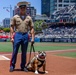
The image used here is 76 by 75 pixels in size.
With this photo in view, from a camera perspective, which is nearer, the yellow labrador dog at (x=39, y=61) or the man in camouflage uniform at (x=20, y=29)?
the yellow labrador dog at (x=39, y=61)

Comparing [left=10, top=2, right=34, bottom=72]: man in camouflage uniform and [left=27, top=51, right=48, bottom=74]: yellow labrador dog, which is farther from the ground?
[left=10, top=2, right=34, bottom=72]: man in camouflage uniform

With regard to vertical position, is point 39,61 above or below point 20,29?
below

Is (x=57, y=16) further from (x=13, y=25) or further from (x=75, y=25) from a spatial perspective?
(x=13, y=25)

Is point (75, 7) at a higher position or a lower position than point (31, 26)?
higher

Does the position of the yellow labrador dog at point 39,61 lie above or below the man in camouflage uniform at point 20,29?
below

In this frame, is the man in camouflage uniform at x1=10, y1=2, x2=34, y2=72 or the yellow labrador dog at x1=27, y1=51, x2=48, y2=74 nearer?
the yellow labrador dog at x1=27, y1=51, x2=48, y2=74

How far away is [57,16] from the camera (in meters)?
105

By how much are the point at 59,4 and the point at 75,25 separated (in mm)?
51926

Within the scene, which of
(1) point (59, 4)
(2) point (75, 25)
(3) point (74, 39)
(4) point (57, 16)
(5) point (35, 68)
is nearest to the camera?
(5) point (35, 68)

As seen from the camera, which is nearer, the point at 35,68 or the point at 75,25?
the point at 35,68

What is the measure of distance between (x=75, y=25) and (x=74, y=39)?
29.0 meters

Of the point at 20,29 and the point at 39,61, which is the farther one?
the point at 20,29

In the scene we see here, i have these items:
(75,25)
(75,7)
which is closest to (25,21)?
(75,25)

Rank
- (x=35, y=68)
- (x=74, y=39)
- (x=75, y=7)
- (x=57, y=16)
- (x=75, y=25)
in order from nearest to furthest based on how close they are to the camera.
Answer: (x=35, y=68) < (x=74, y=39) < (x=75, y=25) < (x=75, y=7) < (x=57, y=16)
